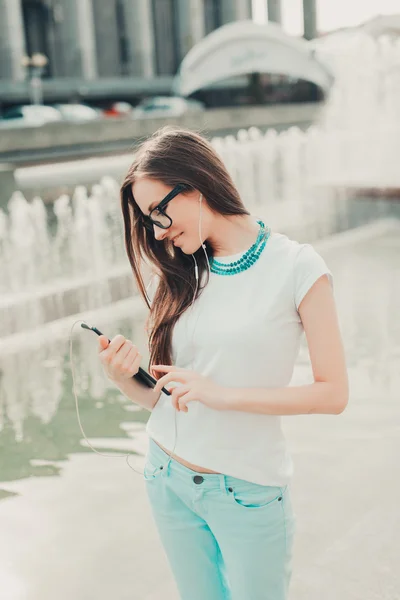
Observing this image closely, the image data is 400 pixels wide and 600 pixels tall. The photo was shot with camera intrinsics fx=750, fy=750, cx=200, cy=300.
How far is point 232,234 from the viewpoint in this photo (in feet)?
5.88

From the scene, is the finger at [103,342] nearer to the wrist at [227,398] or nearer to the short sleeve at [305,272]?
the wrist at [227,398]

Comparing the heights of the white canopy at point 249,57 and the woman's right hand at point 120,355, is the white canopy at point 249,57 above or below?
above

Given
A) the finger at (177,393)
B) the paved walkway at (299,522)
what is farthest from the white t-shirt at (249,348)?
the paved walkway at (299,522)

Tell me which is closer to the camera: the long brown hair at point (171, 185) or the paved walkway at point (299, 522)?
the long brown hair at point (171, 185)

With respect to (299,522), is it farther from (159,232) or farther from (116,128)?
(116,128)

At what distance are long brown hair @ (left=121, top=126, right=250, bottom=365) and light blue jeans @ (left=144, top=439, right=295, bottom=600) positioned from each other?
314mm

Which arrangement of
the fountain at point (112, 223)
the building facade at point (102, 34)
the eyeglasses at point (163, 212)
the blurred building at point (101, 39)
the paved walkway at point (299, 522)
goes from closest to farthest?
the eyeglasses at point (163, 212) → the paved walkway at point (299, 522) → the fountain at point (112, 223) → the blurred building at point (101, 39) → the building facade at point (102, 34)

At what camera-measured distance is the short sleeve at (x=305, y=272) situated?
5.40 ft

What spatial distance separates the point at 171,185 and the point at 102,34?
48149 millimetres

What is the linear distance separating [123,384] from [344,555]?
1.64 m

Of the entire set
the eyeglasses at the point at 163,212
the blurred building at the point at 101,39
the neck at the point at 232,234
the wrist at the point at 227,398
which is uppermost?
the blurred building at the point at 101,39

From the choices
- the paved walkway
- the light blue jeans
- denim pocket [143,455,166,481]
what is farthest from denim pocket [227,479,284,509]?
the paved walkway

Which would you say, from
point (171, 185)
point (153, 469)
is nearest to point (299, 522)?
point (153, 469)

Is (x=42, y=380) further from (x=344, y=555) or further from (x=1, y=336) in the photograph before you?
(x=344, y=555)
